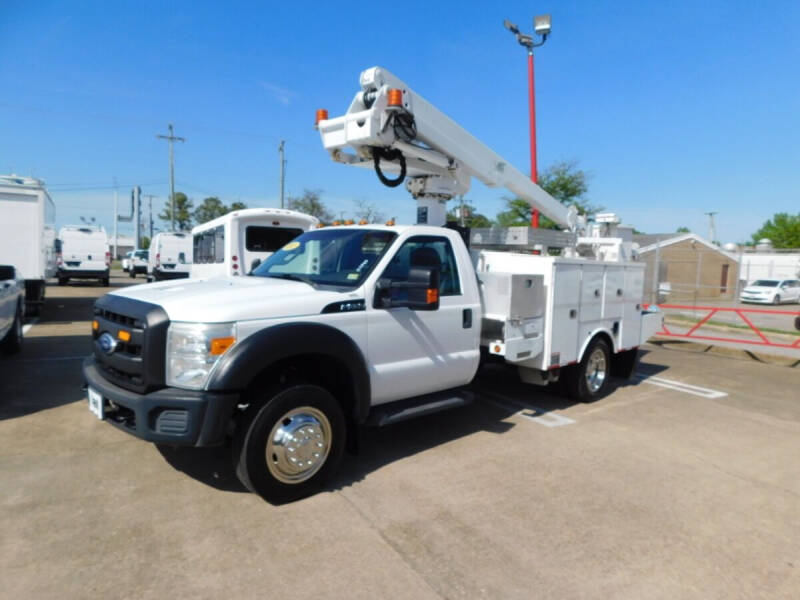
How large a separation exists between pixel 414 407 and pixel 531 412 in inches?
82.4

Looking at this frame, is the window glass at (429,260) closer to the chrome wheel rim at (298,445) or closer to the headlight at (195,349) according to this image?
the chrome wheel rim at (298,445)

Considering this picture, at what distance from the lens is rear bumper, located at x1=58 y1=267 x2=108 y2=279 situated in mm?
22484

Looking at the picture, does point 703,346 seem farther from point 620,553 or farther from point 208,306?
point 208,306

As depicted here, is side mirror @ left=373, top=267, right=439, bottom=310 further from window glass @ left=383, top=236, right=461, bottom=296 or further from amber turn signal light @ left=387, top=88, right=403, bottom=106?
amber turn signal light @ left=387, top=88, right=403, bottom=106

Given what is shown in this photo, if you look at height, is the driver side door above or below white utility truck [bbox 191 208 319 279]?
below

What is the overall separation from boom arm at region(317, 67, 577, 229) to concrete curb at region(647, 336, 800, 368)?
678 cm

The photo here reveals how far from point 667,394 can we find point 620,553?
15.0 ft

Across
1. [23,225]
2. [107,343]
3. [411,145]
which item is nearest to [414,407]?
[107,343]

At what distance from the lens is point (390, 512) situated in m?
3.55

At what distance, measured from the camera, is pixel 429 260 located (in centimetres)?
472

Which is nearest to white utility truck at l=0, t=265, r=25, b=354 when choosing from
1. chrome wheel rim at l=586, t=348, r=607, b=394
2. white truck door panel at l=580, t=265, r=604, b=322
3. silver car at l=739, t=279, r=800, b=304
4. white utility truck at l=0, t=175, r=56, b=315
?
white utility truck at l=0, t=175, r=56, b=315

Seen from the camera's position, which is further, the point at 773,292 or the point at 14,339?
the point at 773,292

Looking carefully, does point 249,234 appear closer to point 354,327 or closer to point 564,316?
point 564,316

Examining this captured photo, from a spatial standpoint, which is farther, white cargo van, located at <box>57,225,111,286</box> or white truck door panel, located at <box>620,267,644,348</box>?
white cargo van, located at <box>57,225,111,286</box>
